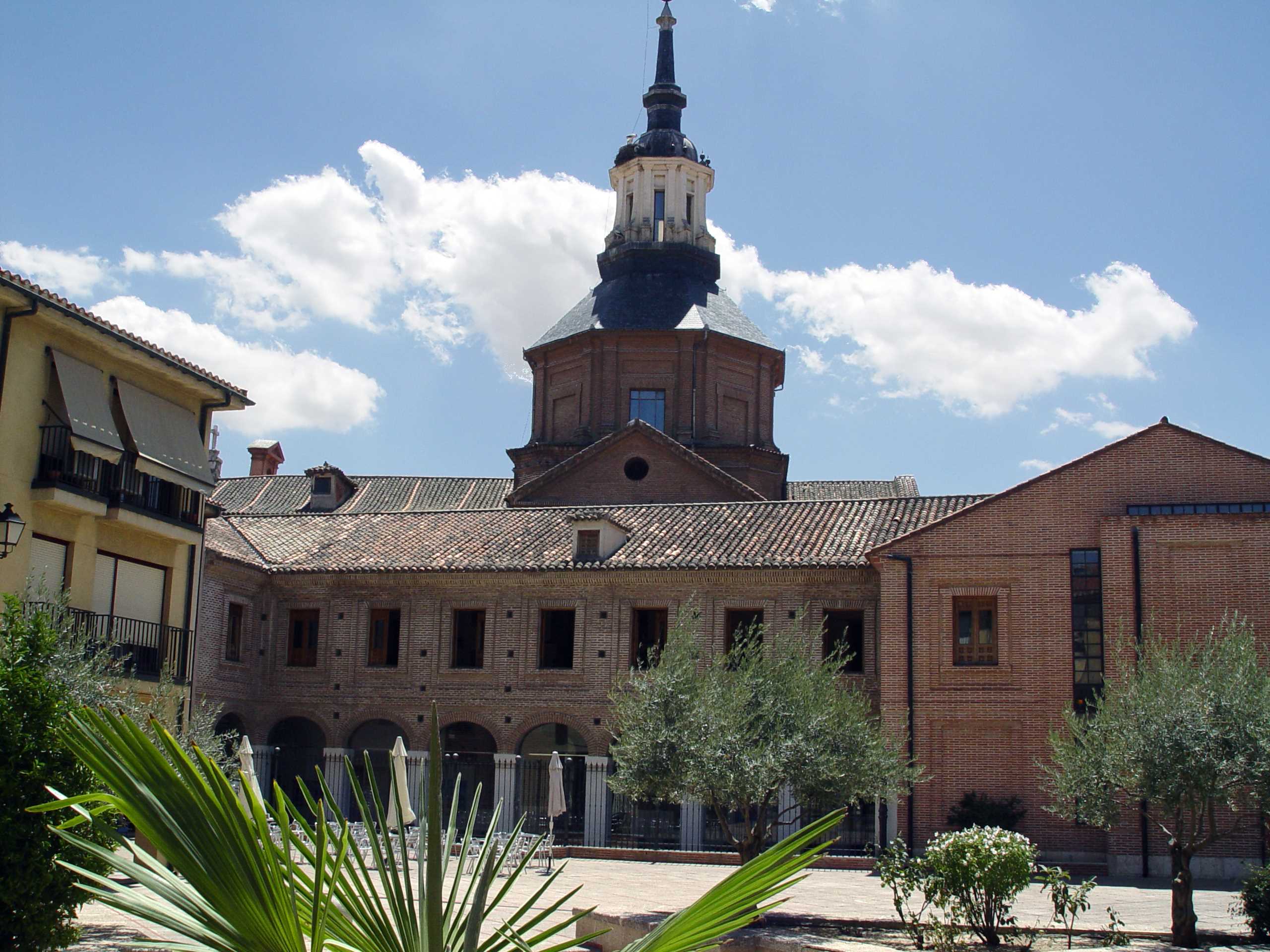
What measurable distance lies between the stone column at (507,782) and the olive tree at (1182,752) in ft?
48.3

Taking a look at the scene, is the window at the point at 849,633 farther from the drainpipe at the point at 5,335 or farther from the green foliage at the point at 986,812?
the drainpipe at the point at 5,335

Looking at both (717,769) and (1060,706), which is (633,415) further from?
(717,769)

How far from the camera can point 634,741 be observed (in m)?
18.0

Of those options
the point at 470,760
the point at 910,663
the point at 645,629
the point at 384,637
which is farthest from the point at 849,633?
the point at 384,637

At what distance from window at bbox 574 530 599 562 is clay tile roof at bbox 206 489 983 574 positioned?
0.33m

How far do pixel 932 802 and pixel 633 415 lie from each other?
19634mm

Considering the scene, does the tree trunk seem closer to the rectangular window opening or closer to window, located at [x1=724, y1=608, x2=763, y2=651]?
window, located at [x1=724, y1=608, x2=763, y2=651]

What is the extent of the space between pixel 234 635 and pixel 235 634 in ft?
0.06

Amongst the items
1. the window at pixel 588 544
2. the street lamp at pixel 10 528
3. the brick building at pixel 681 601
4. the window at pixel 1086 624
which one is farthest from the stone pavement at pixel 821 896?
the window at pixel 588 544

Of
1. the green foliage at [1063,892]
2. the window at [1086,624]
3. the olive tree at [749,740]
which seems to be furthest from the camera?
the window at [1086,624]

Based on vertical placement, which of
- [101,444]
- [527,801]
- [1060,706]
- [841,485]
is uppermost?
[841,485]

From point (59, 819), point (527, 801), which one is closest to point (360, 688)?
point (527, 801)

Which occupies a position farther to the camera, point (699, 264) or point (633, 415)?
point (699, 264)

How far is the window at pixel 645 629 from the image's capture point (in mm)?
28938
